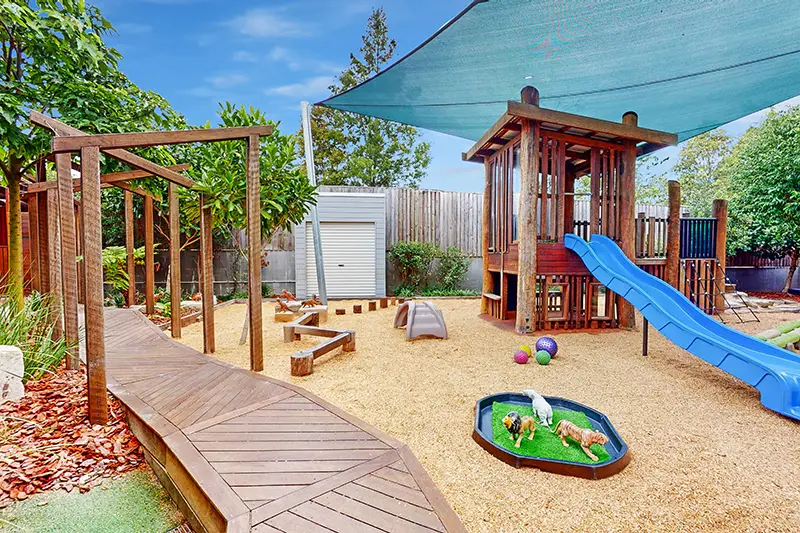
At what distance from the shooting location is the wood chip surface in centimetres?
165

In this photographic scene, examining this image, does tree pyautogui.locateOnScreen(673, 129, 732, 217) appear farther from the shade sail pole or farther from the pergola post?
the pergola post

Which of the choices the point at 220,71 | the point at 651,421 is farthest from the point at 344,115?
the point at 651,421

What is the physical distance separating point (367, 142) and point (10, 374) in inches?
566

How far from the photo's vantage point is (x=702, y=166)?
70.2ft

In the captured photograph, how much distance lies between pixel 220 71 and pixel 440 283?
14.7 meters

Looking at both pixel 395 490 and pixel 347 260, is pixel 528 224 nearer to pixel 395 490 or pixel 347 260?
pixel 395 490

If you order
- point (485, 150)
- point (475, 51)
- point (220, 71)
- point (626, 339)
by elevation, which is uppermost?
point (220, 71)

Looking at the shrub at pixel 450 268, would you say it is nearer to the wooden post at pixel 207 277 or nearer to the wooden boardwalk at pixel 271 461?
the wooden post at pixel 207 277

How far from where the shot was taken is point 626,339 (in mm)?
5172

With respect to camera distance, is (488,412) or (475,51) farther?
(475,51)

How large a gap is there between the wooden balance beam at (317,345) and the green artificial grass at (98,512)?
5.29ft

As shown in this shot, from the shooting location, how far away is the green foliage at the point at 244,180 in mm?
4156

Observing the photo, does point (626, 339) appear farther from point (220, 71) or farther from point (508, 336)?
point (220, 71)

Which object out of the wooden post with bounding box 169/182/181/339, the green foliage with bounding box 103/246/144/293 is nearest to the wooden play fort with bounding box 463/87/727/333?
the wooden post with bounding box 169/182/181/339
